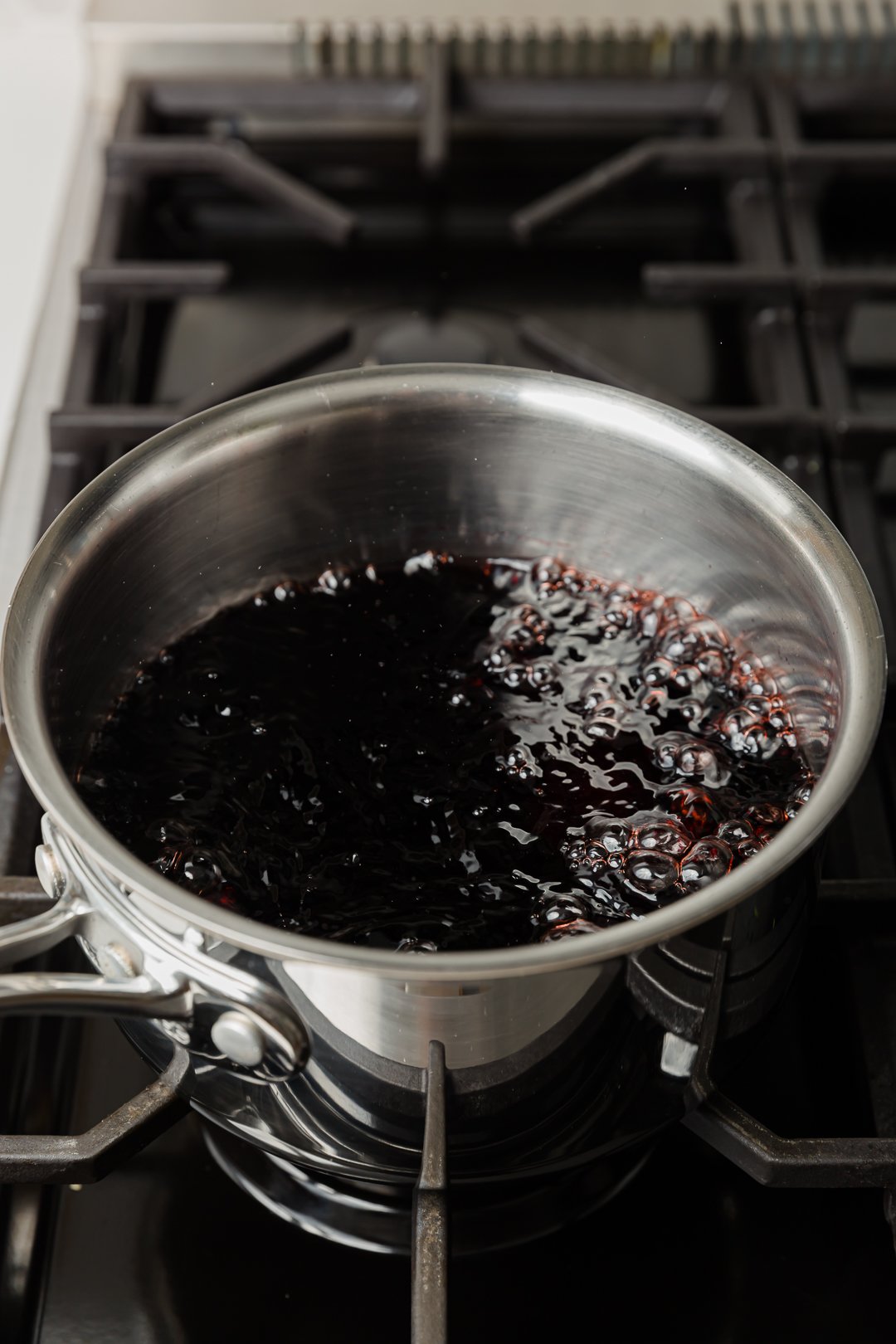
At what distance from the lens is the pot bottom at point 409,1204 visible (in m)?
0.51

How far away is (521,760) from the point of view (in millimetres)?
549

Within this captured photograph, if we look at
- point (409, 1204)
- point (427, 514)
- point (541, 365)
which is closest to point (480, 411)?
point (427, 514)

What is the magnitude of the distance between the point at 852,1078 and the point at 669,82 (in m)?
0.66

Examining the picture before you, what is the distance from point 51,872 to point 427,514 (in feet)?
0.87

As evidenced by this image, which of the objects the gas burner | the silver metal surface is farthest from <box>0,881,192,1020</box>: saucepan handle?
the gas burner

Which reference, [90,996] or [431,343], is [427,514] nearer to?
[431,343]

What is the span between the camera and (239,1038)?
1.35 feet

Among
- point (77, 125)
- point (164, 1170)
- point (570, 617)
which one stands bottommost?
point (164, 1170)

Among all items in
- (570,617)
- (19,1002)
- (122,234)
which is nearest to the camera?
(19,1002)

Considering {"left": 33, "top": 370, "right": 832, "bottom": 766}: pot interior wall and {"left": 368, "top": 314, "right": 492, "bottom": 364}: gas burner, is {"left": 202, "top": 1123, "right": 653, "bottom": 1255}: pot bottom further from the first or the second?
{"left": 368, "top": 314, "right": 492, "bottom": 364}: gas burner

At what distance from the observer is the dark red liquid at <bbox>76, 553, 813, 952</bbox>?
1.60 feet

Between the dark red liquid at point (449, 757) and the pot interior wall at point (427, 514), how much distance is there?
0.01 meters

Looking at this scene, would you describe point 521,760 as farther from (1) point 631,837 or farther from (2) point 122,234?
(2) point 122,234

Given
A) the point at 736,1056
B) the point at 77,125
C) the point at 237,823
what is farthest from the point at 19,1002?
the point at 77,125
